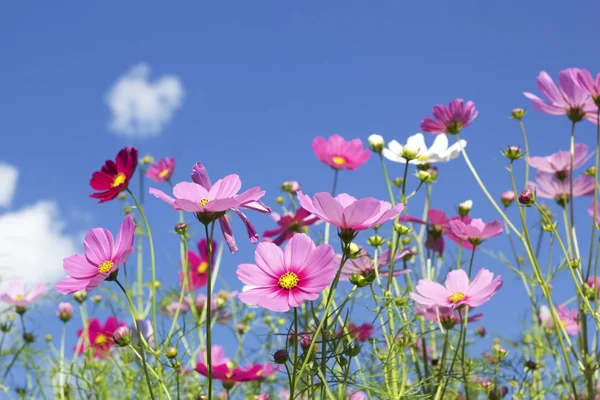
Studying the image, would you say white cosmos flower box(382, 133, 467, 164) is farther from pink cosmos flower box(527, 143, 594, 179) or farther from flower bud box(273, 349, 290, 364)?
flower bud box(273, 349, 290, 364)

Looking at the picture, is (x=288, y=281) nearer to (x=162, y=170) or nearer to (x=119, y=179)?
(x=119, y=179)

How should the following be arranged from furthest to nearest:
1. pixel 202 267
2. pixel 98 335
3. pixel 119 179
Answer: pixel 202 267 → pixel 98 335 → pixel 119 179

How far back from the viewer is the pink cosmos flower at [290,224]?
1515 millimetres

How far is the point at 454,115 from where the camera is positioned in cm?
159

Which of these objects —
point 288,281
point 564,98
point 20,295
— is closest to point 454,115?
point 564,98

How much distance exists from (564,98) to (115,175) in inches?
36.3

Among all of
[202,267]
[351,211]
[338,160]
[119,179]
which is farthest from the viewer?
[202,267]

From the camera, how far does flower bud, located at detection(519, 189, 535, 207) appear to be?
1.26m

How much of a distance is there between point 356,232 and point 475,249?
2.25 feet

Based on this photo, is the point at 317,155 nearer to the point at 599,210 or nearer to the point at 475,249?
the point at 475,249

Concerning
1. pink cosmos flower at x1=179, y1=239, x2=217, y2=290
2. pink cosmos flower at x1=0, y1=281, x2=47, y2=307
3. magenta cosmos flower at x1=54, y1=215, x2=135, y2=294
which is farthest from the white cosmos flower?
pink cosmos flower at x1=0, y1=281, x2=47, y2=307

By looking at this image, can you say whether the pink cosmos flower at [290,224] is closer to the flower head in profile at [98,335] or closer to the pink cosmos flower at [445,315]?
the pink cosmos flower at [445,315]

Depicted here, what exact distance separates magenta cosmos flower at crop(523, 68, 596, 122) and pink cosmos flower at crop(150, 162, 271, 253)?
2.74 ft

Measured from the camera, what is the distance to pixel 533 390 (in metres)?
1.83
